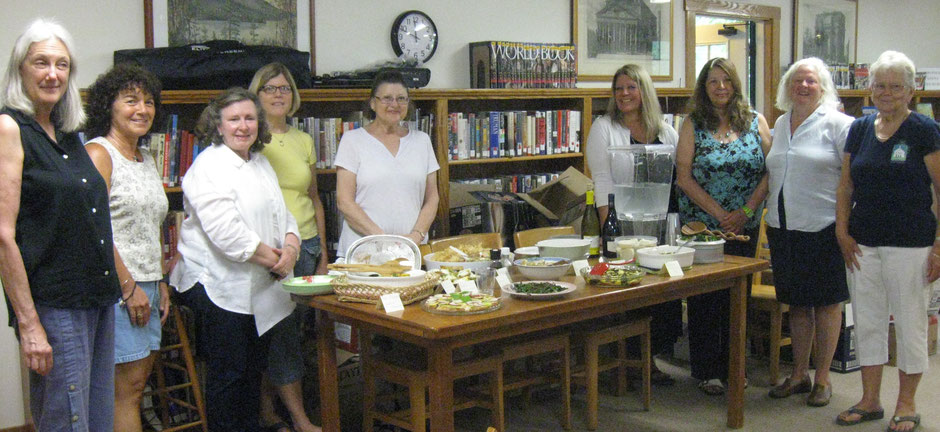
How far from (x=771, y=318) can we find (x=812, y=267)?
0.58m

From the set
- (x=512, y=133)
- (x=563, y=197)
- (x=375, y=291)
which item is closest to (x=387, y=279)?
(x=375, y=291)

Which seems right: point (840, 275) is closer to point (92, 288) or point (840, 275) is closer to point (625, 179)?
point (625, 179)

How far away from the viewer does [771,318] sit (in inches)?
167

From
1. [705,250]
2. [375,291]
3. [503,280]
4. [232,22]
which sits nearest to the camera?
[375,291]

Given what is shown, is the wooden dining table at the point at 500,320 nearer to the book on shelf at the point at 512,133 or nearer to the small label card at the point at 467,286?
the small label card at the point at 467,286

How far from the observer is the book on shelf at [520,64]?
4551 mm

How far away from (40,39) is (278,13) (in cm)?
198

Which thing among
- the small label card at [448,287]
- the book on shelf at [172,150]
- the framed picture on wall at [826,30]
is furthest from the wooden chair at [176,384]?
the framed picture on wall at [826,30]

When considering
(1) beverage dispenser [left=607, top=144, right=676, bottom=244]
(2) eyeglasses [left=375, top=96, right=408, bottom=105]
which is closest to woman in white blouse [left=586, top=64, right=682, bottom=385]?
(1) beverage dispenser [left=607, top=144, right=676, bottom=244]

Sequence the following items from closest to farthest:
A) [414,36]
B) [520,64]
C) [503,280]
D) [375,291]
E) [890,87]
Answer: [375,291] → [503,280] → [890,87] → [414,36] → [520,64]

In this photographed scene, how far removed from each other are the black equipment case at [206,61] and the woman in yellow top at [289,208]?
0.13 metres

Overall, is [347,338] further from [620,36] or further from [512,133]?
[620,36]

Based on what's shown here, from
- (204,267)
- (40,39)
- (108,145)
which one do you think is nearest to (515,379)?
(204,267)

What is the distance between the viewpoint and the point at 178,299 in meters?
3.48
